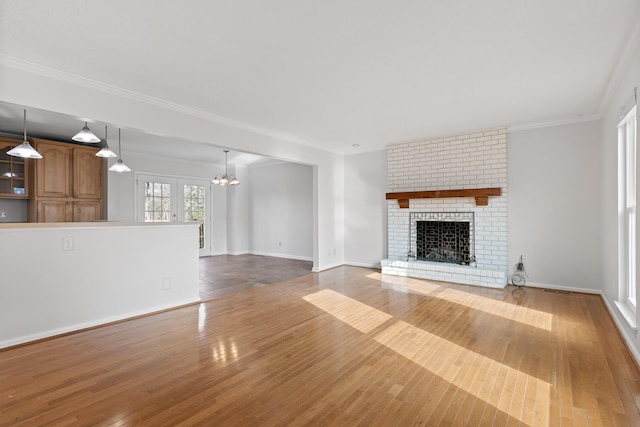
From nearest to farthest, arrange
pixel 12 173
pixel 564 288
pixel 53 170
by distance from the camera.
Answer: pixel 564 288
pixel 12 173
pixel 53 170

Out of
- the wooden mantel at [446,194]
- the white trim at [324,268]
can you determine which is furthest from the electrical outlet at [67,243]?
the wooden mantel at [446,194]

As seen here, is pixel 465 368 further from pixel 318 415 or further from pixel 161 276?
pixel 161 276

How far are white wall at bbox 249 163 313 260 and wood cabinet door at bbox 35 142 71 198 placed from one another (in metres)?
4.39

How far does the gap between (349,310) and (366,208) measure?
3181 millimetres

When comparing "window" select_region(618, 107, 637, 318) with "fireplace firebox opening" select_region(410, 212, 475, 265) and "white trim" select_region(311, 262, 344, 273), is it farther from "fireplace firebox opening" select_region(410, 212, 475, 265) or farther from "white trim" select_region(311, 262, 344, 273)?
"white trim" select_region(311, 262, 344, 273)

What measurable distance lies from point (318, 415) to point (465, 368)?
4.21 feet

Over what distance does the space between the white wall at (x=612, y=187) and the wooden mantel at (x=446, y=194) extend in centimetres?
133

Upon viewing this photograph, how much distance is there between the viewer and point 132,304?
3615 mm

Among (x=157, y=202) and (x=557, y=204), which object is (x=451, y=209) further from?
(x=157, y=202)

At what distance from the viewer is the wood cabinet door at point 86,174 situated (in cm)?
541

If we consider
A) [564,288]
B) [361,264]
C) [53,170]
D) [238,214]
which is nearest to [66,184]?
[53,170]

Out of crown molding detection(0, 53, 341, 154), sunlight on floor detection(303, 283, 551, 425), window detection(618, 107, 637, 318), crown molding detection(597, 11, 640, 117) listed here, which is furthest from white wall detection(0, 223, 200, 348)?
window detection(618, 107, 637, 318)

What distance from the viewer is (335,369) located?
2.37 m

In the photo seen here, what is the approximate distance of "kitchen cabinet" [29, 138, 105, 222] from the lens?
16.4 feet
